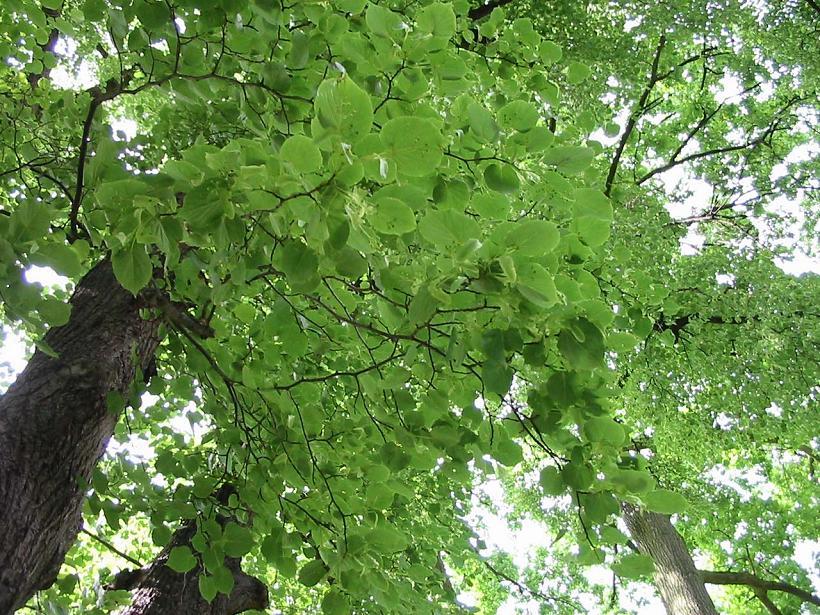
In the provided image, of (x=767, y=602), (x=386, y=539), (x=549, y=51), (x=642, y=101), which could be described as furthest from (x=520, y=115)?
(x=767, y=602)

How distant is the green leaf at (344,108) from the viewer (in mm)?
913

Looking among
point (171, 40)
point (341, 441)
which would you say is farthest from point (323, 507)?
point (171, 40)

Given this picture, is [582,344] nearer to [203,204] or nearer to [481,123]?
[481,123]

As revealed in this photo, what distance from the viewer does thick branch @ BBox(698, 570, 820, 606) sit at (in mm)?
9930

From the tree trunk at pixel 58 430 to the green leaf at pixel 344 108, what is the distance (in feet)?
6.22

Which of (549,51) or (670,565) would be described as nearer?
(549,51)

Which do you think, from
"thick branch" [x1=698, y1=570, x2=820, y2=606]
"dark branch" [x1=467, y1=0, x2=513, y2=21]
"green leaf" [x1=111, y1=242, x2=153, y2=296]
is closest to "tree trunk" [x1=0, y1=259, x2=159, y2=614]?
"green leaf" [x1=111, y1=242, x2=153, y2=296]

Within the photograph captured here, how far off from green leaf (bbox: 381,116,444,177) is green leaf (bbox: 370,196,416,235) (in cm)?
6

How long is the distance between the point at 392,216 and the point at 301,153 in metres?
0.19

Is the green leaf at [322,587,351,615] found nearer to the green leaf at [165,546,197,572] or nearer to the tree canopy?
the tree canopy

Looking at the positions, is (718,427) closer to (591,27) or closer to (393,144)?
(591,27)

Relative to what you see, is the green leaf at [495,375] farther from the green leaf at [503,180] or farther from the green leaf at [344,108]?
the green leaf at [344,108]

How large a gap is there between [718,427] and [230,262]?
22.0ft

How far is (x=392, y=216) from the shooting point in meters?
1.02
